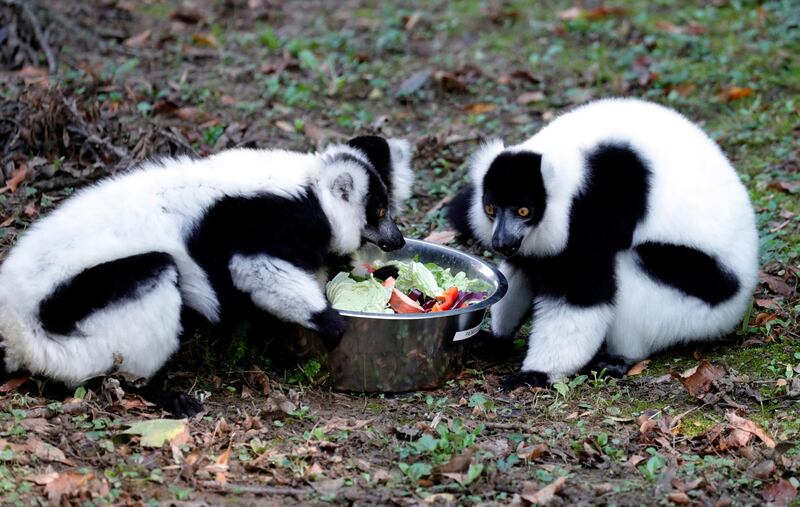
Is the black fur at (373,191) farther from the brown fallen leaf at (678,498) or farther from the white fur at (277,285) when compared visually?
the brown fallen leaf at (678,498)

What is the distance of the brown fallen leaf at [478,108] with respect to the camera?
11.4 metres

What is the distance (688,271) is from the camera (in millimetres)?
7062

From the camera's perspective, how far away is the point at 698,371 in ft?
22.5

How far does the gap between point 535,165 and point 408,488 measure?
239cm

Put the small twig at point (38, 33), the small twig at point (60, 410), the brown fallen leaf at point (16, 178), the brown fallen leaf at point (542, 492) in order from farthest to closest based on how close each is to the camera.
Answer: the small twig at point (38, 33), the brown fallen leaf at point (16, 178), the small twig at point (60, 410), the brown fallen leaf at point (542, 492)

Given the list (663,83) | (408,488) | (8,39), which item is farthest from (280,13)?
(408,488)

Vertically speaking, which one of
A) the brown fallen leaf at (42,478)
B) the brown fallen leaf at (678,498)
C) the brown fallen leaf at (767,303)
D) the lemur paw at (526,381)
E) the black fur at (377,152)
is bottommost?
the lemur paw at (526,381)

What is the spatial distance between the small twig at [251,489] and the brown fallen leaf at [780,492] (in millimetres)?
2386

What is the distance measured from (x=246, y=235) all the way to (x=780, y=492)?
331 cm

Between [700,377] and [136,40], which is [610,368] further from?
[136,40]

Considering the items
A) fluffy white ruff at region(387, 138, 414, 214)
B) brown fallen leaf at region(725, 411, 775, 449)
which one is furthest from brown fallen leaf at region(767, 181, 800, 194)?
fluffy white ruff at region(387, 138, 414, 214)

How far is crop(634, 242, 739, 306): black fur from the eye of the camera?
6.98 m

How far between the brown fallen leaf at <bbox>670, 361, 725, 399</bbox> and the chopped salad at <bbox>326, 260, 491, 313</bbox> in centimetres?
147

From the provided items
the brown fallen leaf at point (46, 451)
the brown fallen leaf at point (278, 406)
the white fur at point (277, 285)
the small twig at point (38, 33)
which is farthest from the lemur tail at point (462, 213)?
the small twig at point (38, 33)
